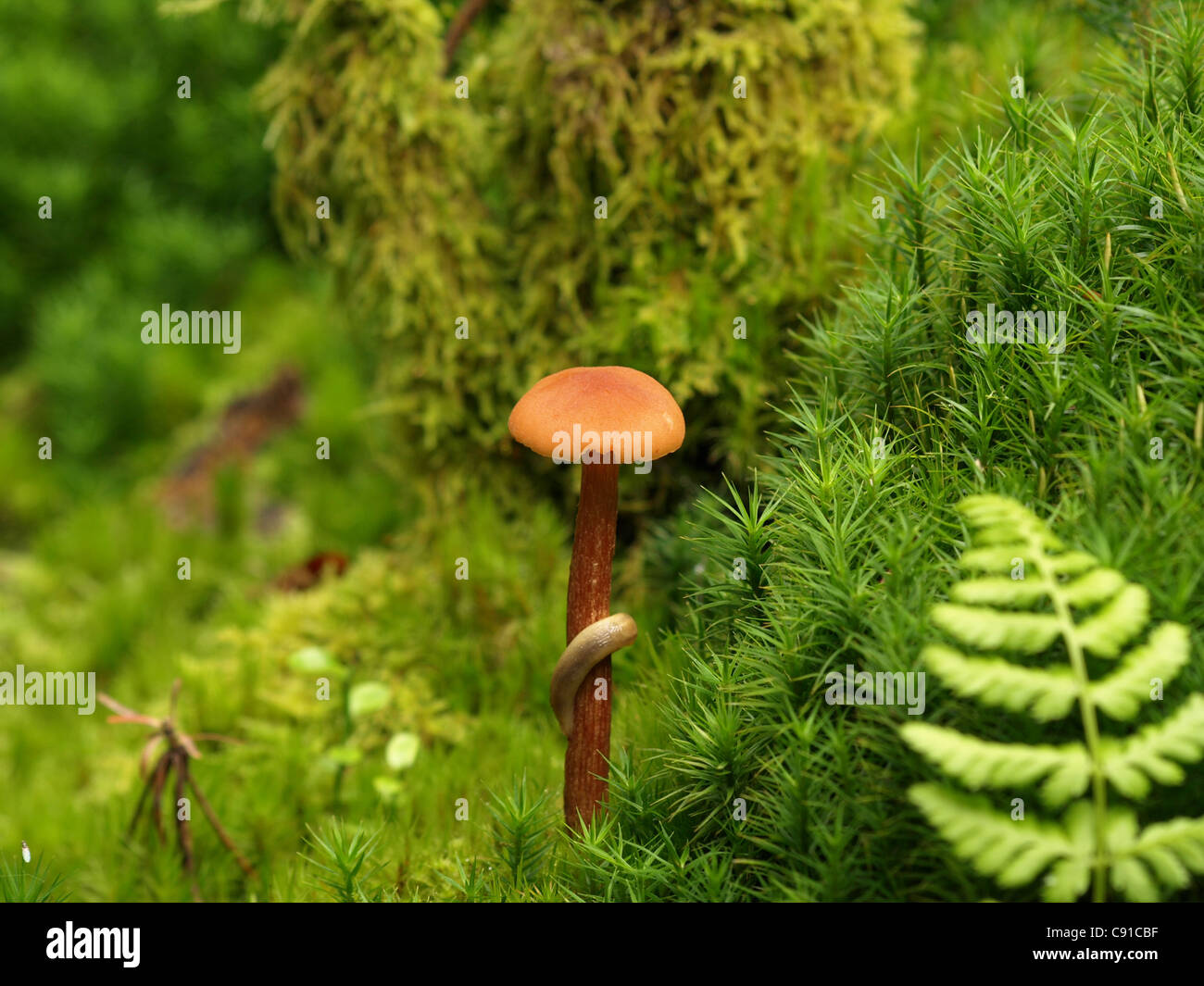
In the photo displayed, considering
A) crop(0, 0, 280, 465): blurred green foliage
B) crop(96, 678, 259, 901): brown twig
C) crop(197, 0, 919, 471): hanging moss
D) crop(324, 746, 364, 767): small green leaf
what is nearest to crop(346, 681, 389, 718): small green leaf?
crop(324, 746, 364, 767): small green leaf

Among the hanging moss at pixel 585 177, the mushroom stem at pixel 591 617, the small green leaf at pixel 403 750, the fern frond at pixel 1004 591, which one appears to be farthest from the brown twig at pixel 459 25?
the fern frond at pixel 1004 591

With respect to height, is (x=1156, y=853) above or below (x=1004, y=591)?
below

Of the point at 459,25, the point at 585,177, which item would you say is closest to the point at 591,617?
the point at 585,177

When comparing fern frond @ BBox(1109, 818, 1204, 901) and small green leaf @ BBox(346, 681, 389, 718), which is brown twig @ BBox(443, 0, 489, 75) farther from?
fern frond @ BBox(1109, 818, 1204, 901)

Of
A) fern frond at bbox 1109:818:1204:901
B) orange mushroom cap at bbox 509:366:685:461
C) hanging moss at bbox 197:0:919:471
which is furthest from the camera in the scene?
hanging moss at bbox 197:0:919:471

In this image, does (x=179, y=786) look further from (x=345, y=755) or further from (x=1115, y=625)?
(x=1115, y=625)

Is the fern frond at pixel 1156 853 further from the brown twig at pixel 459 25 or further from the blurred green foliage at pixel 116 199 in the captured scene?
the blurred green foliage at pixel 116 199

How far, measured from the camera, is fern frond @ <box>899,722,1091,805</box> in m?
1.27

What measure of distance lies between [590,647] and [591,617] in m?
0.09

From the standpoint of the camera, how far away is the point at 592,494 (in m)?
2.00

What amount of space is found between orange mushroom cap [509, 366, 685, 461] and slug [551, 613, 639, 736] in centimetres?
36

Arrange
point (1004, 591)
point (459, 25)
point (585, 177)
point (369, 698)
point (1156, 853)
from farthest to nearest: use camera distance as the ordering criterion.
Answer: point (459, 25) → point (585, 177) → point (369, 698) → point (1004, 591) → point (1156, 853)
